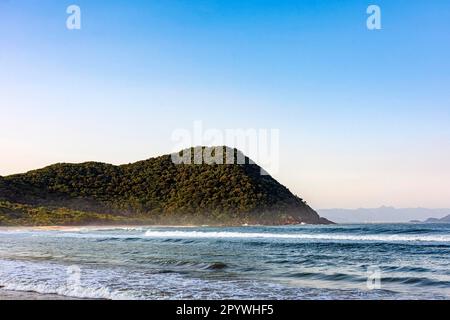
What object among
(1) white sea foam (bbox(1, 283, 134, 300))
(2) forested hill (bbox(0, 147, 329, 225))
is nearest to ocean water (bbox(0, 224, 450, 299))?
(1) white sea foam (bbox(1, 283, 134, 300))

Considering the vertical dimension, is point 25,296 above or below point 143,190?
below

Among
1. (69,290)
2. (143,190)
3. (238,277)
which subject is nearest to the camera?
(69,290)

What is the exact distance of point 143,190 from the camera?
73812 millimetres

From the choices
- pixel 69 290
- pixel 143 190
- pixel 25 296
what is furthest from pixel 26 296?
pixel 143 190

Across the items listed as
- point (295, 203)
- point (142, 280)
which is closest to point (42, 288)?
point (142, 280)

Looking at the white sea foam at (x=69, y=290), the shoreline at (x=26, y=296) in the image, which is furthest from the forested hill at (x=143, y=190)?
the shoreline at (x=26, y=296)

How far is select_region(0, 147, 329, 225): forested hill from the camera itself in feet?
234

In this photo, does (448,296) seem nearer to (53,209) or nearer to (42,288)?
(42,288)

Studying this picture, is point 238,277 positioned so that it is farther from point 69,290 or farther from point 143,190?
point 143,190

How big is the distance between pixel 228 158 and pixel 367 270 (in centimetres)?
5507

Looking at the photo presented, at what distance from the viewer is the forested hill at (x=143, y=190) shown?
234ft

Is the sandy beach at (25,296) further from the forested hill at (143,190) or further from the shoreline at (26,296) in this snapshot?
the forested hill at (143,190)
